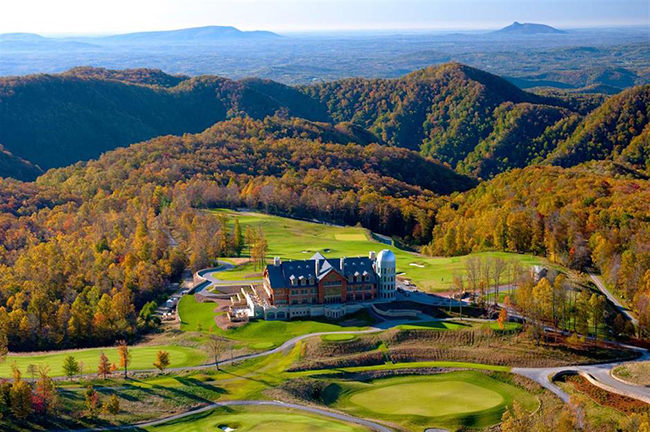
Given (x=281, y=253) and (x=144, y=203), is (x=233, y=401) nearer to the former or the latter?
(x=281, y=253)

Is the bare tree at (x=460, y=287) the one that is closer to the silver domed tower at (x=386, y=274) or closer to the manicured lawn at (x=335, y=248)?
the manicured lawn at (x=335, y=248)

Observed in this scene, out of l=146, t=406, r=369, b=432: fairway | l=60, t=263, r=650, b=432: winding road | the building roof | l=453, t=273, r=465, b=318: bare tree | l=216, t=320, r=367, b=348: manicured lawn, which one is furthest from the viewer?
the building roof

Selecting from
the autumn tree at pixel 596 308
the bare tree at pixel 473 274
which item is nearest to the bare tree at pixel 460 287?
the bare tree at pixel 473 274

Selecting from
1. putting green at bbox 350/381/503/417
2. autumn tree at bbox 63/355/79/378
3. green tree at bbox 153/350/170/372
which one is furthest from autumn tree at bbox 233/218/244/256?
putting green at bbox 350/381/503/417

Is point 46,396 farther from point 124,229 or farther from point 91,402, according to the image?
point 124,229

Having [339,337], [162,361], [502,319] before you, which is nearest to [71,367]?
[162,361]

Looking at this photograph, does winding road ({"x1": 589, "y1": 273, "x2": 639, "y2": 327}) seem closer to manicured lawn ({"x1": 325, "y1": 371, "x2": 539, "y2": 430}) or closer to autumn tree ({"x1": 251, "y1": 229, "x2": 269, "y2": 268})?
manicured lawn ({"x1": 325, "y1": 371, "x2": 539, "y2": 430})
